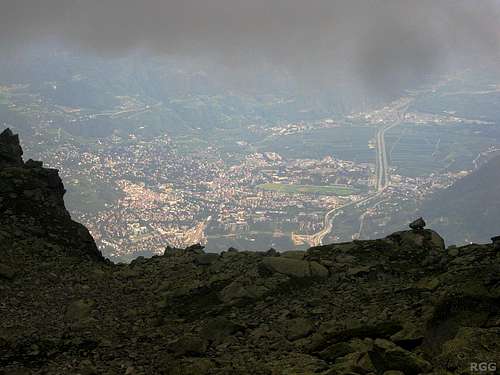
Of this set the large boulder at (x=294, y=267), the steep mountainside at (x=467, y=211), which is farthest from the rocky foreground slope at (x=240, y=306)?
the steep mountainside at (x=467, y=211)

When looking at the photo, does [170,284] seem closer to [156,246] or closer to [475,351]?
[475,351]

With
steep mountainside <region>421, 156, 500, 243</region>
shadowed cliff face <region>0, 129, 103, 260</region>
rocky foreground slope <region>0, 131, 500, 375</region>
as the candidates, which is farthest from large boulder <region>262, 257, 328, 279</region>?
steep mountainside <region>421, 156, 500, 243</region>

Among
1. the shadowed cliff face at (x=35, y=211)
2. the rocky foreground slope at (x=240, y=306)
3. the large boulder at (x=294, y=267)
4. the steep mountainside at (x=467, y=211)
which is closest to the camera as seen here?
the rocky foreground slope at (x=240, y=306)

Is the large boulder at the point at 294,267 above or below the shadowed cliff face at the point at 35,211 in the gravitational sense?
below

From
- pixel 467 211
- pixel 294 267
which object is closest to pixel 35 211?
pixel 294 267

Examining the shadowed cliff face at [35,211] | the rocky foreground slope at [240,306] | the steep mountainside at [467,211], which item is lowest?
the rocky foreground slope at [240,306]

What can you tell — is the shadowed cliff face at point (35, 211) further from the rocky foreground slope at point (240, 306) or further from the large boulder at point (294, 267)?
the large boulder at point (294, 267)

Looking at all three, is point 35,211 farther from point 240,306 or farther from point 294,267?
point 294,267
